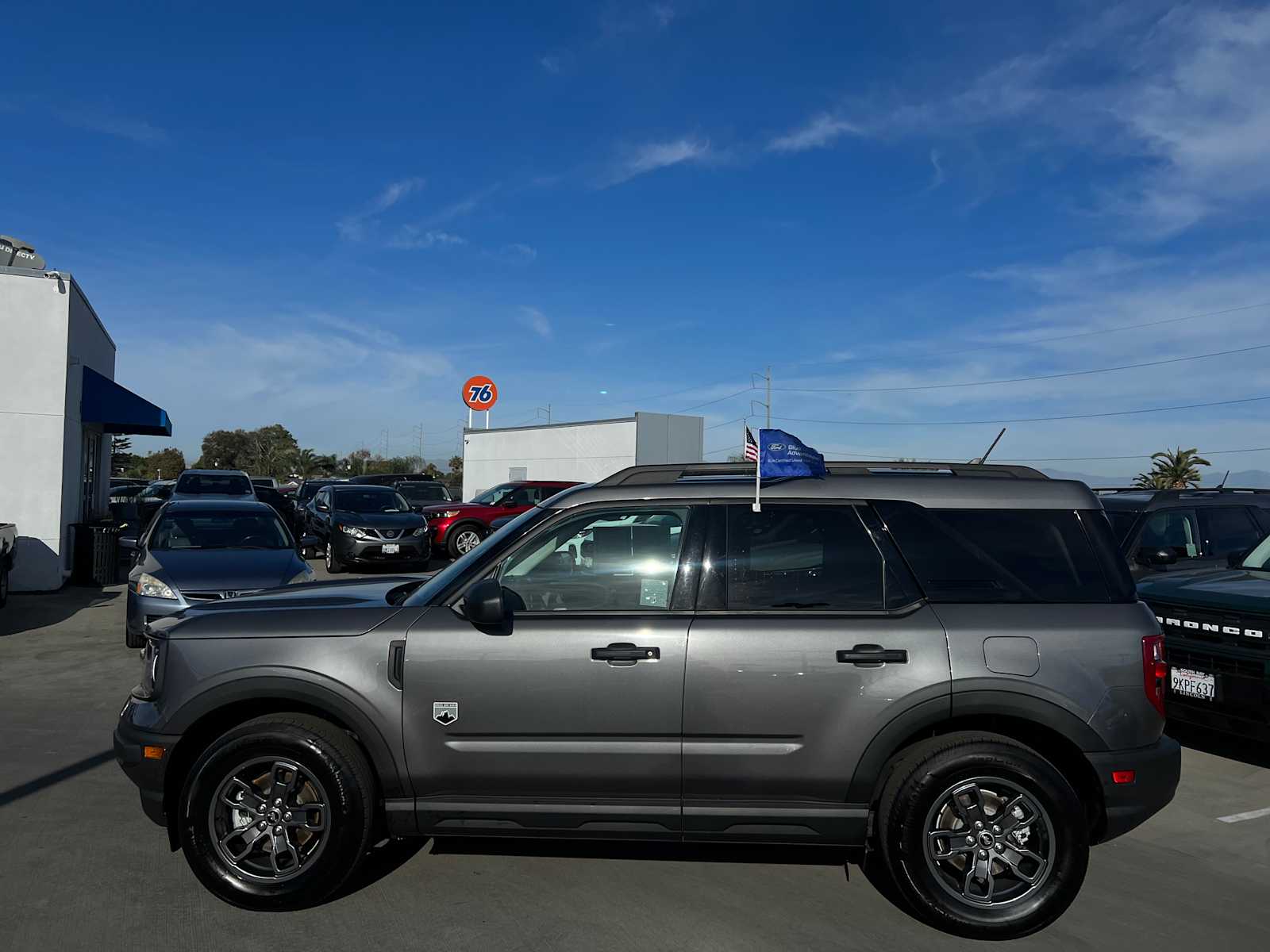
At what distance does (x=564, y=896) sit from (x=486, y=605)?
146 cm

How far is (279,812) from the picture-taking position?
4309 mm

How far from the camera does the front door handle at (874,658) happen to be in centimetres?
422

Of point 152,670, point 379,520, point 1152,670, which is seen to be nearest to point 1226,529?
point 1152,670

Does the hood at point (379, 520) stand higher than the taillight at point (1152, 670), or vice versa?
the hood at point (379, 520)

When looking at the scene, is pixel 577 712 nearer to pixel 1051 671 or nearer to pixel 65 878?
pixel 1051 671

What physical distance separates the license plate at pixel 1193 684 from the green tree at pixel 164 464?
306 feet

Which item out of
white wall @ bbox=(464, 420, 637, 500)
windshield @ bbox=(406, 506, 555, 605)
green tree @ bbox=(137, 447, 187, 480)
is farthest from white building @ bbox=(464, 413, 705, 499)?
green tree @ bbox=(137, 447, 187, 480)

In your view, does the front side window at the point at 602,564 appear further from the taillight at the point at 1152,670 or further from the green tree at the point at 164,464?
the green tree at the point at 164,464

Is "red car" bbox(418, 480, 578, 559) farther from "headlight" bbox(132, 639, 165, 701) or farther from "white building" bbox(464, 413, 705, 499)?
"headlight" bbox(132, 639, 165, 701)

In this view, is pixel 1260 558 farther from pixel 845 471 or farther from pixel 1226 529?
pixel 845 471

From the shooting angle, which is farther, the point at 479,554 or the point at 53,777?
the point at 53,777

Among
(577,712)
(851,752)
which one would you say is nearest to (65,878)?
(577,712)

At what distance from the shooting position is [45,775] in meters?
6.14

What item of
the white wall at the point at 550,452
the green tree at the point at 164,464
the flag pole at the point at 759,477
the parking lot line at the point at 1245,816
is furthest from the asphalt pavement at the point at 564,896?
the green tree at the point at 164,464
